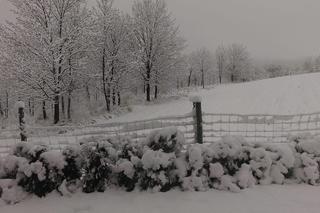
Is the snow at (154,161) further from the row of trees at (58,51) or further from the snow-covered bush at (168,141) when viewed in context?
the row of trees at (58,51)

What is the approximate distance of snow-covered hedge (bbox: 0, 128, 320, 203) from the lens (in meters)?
6.03

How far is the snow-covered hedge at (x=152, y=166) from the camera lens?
6.03 metres

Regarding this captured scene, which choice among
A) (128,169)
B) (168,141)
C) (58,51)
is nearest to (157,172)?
(128,169)

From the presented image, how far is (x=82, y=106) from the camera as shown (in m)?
28.3

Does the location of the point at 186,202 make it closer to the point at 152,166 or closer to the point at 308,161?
the point at 152,166

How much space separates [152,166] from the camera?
607 cm

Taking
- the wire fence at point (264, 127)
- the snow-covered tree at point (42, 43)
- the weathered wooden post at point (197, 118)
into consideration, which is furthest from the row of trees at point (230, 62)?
the weathered wooden post at point (197, 118)

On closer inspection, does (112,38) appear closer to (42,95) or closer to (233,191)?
(42,95)

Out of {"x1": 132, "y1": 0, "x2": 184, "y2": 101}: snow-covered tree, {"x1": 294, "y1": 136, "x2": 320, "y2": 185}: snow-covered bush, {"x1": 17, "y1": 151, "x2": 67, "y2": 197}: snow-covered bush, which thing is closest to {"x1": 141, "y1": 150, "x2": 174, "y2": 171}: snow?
{"x1": 17, "y1": 151, "x2": 67, "y2": 197}: snow-covered bush

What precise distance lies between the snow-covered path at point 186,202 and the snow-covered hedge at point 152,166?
7.1 inches

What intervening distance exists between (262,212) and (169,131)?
2195 millimetres

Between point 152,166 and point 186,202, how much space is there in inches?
35.1

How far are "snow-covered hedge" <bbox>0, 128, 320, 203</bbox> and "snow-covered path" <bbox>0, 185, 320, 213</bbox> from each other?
179 millimetres

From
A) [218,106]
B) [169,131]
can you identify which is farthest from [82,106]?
[169,131]
